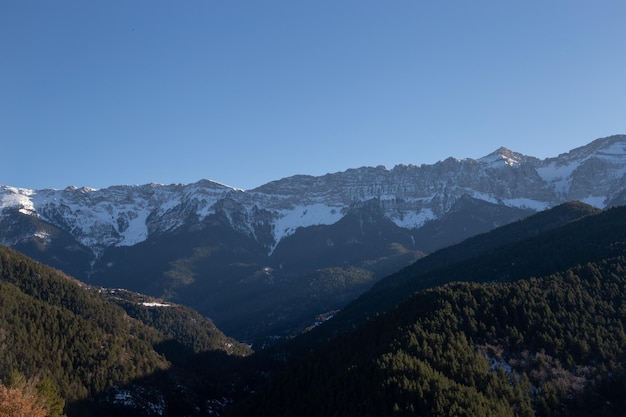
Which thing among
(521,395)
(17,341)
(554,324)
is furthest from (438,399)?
(17,341)

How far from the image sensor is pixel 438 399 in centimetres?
11550

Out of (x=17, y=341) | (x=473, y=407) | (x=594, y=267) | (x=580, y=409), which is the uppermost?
(x=17, y=341)

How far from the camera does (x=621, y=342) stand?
153m

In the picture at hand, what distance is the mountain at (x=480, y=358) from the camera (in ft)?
401

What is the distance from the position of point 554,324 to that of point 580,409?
3490 cm

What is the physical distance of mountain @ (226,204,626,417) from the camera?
12212 cm

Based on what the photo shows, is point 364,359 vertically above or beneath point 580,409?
above

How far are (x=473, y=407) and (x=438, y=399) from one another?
709 cm

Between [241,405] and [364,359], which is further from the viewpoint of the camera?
[241,405]

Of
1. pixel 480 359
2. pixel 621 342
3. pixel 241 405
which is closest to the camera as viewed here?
pixel 480 359

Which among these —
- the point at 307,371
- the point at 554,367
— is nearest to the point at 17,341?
the point at 307,371

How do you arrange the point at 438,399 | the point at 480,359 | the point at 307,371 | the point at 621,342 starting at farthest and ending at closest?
1. the point at 307,371
2. the point at 621,342
3. the point at 480,359
4. the point at 438,399

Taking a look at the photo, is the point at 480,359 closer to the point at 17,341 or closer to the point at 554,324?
the point at 554,324

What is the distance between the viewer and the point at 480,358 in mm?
140500
